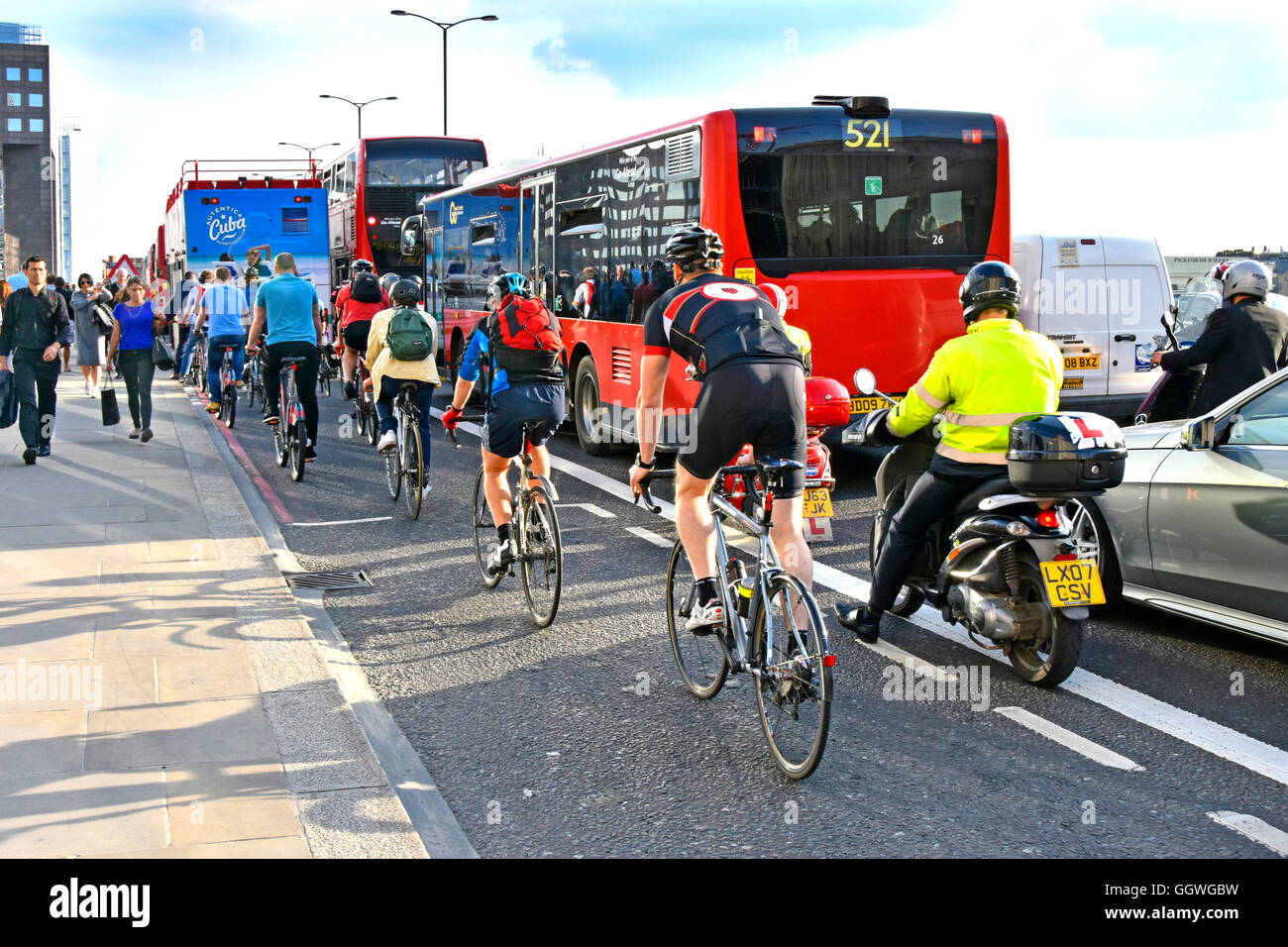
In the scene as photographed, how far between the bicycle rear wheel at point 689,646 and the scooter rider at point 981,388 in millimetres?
1144

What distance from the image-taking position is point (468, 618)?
22.7ft

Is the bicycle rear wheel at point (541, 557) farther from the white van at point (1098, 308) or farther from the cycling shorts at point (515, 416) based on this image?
the white van at point (1098, 308)

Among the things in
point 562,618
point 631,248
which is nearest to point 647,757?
point 562,618

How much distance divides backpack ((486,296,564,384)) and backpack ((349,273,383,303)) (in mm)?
5905

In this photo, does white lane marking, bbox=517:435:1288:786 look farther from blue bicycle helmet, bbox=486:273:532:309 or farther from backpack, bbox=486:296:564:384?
blue bicycle helmet, bbox=486:273:532:309

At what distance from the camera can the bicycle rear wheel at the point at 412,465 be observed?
980cm

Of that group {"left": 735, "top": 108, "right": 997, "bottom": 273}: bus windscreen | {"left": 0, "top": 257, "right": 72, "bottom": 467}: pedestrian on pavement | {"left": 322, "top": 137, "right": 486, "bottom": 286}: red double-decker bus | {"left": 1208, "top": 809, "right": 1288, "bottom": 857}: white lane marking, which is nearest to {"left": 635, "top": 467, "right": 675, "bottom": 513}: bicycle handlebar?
{"left": 1208, "top": 809, "right": 1288, "bottom": 857}: white lane marking

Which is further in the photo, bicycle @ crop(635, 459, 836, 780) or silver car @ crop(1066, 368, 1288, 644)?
silver car @ crop(1066, 368, 1288, 644)

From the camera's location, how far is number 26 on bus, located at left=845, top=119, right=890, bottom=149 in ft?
35.8

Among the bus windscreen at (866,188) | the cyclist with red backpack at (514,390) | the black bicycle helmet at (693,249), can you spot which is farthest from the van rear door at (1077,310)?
the black bicycle helmet at (693,249)

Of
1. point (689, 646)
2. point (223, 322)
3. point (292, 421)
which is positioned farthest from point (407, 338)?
point (223, 322)

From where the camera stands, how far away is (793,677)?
444cm
